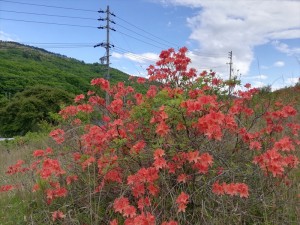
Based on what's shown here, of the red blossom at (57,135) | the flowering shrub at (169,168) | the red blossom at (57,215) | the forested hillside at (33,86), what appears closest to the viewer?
the flowering shrub at (169,168)

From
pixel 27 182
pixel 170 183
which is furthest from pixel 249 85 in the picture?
pixel 27 182

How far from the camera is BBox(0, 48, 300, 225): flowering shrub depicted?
2.83 m

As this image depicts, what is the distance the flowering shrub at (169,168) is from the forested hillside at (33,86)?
3236mm

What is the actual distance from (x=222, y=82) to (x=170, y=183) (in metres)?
1.77

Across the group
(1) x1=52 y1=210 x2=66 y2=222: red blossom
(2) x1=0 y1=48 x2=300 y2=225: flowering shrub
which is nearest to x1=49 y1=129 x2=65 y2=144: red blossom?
(2) x1=0 y1=48 x2=300 y2=225: flowering shrub

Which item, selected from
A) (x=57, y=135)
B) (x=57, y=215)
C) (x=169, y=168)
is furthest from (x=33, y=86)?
(x=169, y=168)

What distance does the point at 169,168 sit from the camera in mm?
3039

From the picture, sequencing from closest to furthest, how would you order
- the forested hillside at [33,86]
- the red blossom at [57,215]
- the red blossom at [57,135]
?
the red blossom at [57,215] < the red blossom at [57,135] < the forested hillside at [33,86]

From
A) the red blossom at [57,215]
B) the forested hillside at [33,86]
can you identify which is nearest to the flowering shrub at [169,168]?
the red blossom at [57,215]

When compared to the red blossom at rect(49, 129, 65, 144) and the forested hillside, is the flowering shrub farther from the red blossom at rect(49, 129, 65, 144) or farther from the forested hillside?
the forested hillside

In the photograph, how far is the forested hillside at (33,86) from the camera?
23125mm

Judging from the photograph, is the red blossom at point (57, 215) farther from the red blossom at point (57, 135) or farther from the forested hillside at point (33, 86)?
the forested hillside at point (33, 86)

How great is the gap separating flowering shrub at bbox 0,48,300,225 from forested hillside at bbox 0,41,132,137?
324 centimetres

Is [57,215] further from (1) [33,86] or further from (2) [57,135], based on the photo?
(1) [33,86]
